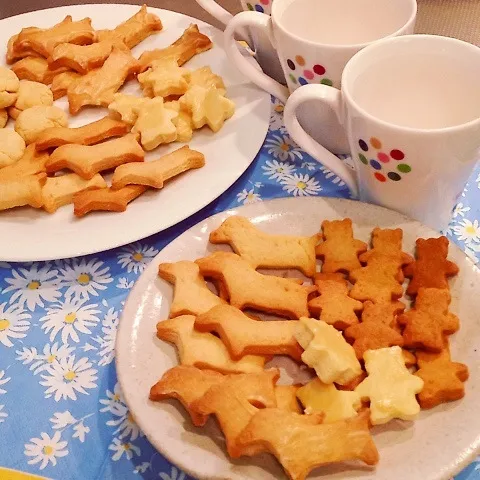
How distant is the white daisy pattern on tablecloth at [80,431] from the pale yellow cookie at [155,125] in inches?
11.9

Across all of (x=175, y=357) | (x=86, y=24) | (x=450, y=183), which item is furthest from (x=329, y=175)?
(x=86, y=24)

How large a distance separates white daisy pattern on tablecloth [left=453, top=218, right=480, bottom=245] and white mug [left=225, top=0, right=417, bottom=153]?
0.15 m

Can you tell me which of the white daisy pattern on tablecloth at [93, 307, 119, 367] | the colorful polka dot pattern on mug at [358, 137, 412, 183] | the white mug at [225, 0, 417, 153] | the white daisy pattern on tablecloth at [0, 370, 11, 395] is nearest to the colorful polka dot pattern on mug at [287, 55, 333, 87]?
the white mug at [225, 0, 417, 153]

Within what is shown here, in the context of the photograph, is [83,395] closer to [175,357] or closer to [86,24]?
[175,357]

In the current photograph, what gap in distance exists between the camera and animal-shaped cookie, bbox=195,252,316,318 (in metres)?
0.52

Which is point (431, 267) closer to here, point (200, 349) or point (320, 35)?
point (200, 349)

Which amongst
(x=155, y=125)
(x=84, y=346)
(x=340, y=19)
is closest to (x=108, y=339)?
(x=84, y=346)

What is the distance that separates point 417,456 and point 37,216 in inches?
16.6

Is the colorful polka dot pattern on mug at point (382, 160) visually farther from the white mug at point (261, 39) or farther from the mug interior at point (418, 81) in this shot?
the white mug at point (261, 39)

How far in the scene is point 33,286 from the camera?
61 cm

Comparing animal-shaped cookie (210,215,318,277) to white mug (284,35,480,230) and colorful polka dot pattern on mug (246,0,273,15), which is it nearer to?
white mug (284,35,480,230)

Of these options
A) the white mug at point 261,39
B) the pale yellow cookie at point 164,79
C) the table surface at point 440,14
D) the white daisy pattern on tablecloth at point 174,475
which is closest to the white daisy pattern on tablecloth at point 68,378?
the white daisy pattern on tablecloth at point 174,475

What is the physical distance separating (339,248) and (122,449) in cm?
25

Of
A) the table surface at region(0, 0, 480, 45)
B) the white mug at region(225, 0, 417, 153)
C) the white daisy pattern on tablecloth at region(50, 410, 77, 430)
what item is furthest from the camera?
the table surface at region(0, 0, 480, 45)
